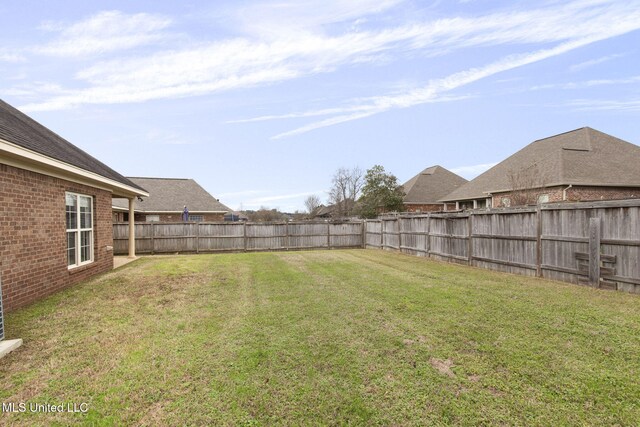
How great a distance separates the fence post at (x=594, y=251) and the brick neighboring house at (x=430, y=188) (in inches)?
1071

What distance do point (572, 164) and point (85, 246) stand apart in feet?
78.6

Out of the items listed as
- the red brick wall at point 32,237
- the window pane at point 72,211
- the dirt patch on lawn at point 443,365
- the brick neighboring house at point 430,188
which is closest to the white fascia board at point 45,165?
the red brick wall at point 32,237

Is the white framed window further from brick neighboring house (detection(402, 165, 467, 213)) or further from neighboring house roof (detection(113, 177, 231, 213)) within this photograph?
brick neighboring house (detection(402, 165, 467, 213))

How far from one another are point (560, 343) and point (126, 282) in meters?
9.38

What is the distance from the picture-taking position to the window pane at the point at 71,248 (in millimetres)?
8387

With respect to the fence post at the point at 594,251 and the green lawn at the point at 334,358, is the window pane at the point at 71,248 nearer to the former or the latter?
the green lawn at the point at 334,358

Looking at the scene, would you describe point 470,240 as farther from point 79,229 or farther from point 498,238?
point 79,229

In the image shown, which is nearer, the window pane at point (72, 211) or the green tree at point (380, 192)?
the window pane at point (72, 211)

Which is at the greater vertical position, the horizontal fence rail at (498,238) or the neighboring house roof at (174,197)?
the neighboring house roof at (174,197)

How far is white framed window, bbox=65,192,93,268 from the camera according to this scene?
8484 mm

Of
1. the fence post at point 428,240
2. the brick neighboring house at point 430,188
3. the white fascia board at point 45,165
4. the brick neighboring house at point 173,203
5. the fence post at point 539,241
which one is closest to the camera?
the white fascia board at point 45,165

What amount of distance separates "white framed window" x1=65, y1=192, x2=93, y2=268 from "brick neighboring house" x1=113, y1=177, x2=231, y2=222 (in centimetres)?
1768

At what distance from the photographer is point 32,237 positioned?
21.7ft

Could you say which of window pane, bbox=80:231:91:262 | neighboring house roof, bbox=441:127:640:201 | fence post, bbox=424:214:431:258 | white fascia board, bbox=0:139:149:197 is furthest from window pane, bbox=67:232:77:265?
neighboring house roof, bbox=441:127:640:201
